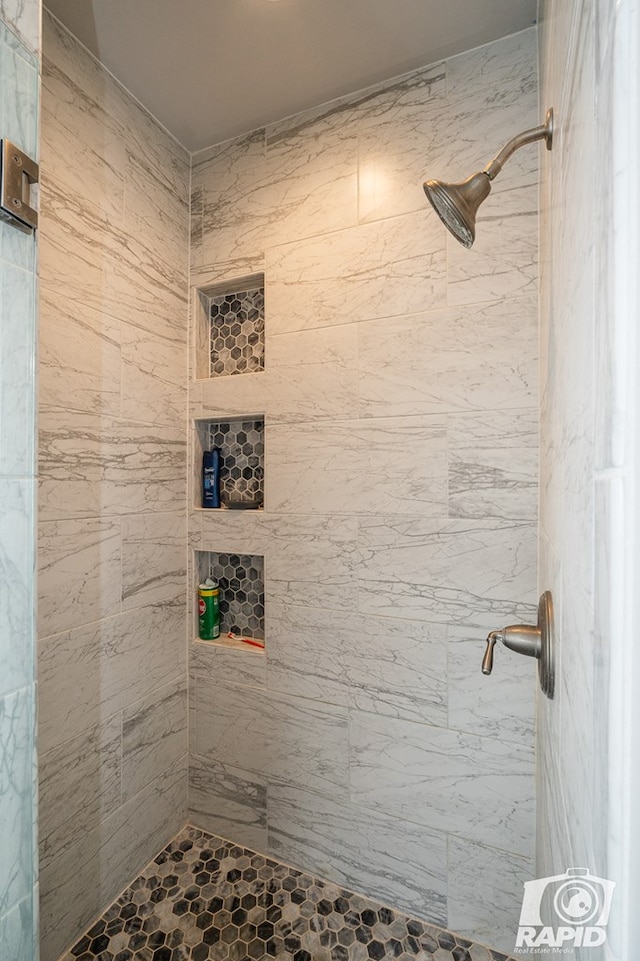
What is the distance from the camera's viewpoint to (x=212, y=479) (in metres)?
1.68

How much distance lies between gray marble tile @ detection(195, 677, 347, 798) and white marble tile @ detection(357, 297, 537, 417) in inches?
39.3

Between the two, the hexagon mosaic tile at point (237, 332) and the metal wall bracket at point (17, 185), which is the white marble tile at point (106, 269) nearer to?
the hexagon mosaic tile at point (237, 332)

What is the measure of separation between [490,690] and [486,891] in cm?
54

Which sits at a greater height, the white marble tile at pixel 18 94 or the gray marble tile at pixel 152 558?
the white marble tile at pixel 18 94

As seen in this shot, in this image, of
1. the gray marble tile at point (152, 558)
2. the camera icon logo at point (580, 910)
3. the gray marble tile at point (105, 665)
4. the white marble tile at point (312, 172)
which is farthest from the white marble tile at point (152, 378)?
the camera icon logo at point (580, 910)

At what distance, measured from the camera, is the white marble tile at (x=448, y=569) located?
1185mm

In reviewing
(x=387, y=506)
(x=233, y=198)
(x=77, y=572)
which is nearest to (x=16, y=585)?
(x=77, y=572)

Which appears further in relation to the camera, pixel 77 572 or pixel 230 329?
pixel 230 329

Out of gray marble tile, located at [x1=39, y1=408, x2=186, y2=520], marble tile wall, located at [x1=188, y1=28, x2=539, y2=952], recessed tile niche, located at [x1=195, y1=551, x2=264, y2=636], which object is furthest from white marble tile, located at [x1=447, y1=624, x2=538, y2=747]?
gray marble tile, located at [x1=39, y1=408, x2=186, y2=520]

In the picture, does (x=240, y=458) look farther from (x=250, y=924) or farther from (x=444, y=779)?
(x=250, y=924)

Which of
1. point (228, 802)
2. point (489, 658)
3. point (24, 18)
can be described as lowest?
point (228, 802)

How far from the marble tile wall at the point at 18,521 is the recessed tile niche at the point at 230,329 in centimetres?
100

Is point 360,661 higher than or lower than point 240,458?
lower

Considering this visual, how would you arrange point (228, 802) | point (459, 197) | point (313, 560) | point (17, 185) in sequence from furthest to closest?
point (228, 802) < point (313, 560) < point (459, 197) < point (17, 185)
